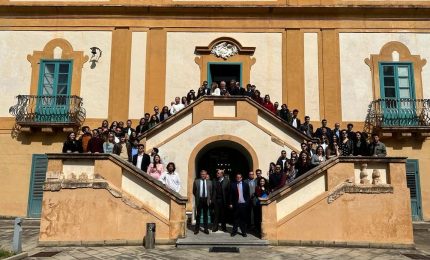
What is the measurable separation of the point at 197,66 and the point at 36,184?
716 cm

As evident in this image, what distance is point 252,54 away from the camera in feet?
54.4

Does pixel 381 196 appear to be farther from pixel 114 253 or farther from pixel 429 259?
pixel 114 253

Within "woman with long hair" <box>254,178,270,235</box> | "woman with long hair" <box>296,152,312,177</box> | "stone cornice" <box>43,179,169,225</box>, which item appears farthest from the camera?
"woman with long hair" <box>296,152,312,177</box>

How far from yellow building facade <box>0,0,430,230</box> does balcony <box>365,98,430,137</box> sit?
0.05 metres

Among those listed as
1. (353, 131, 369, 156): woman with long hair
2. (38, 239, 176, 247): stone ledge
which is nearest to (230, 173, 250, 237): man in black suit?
(38, 239, 176, 247): stone ledge

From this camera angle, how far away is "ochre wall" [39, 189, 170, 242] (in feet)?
34.2

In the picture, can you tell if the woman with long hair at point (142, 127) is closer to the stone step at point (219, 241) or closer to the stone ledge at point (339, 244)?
the stone step at point (219, 241)

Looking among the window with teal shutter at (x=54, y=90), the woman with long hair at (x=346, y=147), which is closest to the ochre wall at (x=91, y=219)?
the woman with long hair at (x=346, y=147)

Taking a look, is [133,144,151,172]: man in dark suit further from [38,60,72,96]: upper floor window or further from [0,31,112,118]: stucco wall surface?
[38,60,72,96]: upper floor window

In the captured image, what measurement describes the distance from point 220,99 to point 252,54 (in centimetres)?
411

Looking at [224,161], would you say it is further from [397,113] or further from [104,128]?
[397,113]

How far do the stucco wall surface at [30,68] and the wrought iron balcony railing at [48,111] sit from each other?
1.13 ft

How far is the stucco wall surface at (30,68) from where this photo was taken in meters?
16.4

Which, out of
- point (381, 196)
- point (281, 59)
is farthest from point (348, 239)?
point (281, 59)
